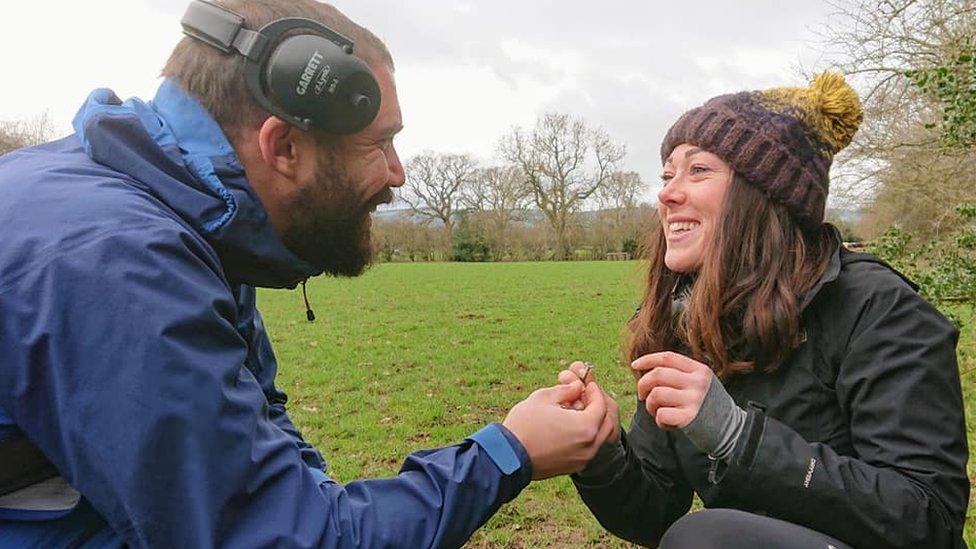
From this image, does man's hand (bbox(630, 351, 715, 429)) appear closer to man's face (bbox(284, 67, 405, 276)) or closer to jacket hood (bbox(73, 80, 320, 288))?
man's face (bbox(284, 67, 405, 276))

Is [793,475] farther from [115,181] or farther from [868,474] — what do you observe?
[115,181]

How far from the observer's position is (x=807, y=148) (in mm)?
2457

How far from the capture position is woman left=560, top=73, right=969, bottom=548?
1.92 meters

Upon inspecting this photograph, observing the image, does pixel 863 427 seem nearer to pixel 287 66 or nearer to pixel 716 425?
pixel 716 425

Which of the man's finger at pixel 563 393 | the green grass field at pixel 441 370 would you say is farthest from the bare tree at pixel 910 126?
the man's finger at pixel 563 393

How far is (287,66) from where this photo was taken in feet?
5.95

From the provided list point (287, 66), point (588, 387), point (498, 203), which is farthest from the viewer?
point (498, 203)

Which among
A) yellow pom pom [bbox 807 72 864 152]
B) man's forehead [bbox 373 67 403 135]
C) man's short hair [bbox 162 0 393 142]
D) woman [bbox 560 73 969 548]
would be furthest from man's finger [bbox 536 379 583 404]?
yellow pom pom [bbox 807 72 864 152]

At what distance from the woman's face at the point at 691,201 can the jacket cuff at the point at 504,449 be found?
1157 mm

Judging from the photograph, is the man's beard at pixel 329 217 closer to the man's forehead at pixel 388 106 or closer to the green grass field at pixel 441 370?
the man's forehead at pixel 388 106

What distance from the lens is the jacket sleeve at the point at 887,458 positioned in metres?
1.89

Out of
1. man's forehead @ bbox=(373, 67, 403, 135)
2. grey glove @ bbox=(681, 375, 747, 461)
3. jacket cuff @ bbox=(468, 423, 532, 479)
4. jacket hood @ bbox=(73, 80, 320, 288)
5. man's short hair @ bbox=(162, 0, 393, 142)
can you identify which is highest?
man's forehead @ bbox=(373, 67, 403, 135)

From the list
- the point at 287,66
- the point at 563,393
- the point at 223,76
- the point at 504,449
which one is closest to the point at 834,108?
the point at 563,393

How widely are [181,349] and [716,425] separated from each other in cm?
144
